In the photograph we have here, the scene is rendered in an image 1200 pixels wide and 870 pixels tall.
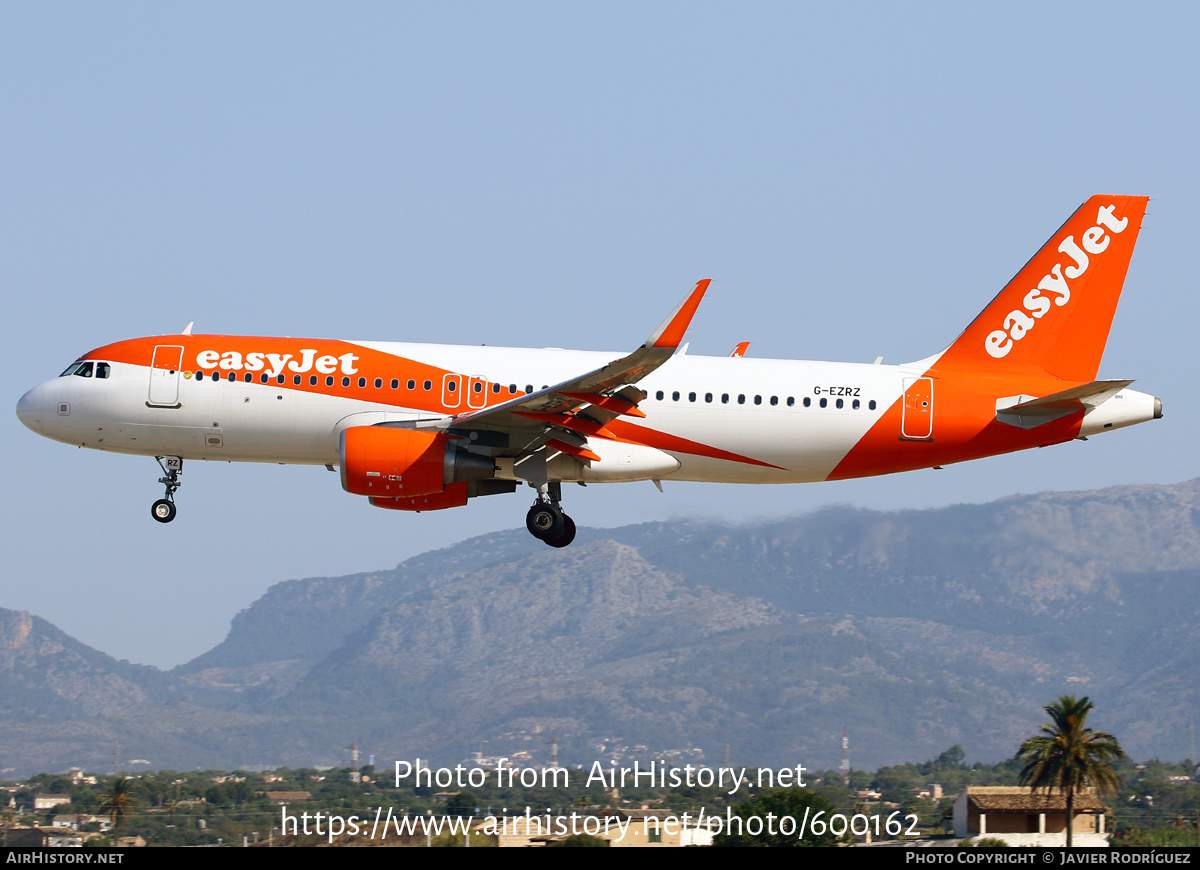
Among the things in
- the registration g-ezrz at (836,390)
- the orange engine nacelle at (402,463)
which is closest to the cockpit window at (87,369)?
the orange engine nacelle at (402,463)

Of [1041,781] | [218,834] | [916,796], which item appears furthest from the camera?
[916,796]

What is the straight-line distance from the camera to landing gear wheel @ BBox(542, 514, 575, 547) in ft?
108

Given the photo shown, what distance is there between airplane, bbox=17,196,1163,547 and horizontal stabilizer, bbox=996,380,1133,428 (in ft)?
0.15

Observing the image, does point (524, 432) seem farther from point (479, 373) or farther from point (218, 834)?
point (218, 834)

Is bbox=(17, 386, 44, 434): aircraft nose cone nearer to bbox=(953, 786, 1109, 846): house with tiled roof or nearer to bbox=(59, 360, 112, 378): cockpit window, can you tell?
bbox=(59, 360, 112, 378): cockpit window

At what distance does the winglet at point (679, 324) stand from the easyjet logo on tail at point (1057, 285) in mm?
10209

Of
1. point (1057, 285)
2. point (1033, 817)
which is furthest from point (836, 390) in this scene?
point (1033, 817)

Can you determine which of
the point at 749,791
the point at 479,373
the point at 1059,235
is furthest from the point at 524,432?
the point at 749,791

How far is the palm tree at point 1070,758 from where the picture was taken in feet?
162

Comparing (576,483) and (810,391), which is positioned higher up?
(810,391)

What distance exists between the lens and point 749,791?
234ft

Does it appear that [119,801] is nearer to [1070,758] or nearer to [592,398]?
[592,398]

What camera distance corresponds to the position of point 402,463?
31.0 metres
